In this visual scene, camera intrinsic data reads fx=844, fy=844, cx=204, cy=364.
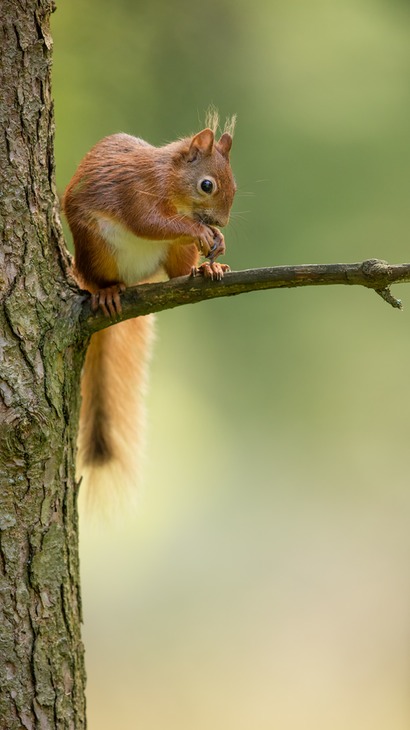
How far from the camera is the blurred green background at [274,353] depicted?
9.70 feet

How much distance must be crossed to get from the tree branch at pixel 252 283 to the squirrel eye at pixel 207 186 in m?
0.36

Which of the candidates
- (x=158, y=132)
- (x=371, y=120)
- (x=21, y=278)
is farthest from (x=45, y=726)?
(x=371, y=120)

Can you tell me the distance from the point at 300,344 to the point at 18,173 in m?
2.03

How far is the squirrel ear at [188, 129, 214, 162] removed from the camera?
1.74 m

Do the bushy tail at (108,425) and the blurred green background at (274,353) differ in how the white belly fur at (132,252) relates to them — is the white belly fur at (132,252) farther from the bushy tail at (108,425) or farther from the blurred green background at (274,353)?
the blurred green background at (274,353)

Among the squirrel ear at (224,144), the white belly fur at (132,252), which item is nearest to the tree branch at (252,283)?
the white belly fur at (132,252)

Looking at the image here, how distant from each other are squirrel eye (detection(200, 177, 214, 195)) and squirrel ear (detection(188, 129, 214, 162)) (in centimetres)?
8

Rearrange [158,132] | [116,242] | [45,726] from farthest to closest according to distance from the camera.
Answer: [158,132] < [116,242] < [45,726]

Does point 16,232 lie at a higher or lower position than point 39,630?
higher

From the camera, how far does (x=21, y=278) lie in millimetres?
1376

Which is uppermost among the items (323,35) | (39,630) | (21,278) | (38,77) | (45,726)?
(323,35)

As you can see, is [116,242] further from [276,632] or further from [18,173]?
[276,632]

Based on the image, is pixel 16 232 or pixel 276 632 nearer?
pixel 16 232

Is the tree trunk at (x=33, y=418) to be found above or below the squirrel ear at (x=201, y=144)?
below
